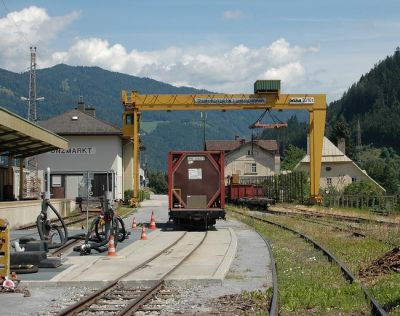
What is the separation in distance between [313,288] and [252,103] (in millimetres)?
36060

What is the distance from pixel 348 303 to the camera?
10000 millimetres

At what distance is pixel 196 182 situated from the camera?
27000 mm

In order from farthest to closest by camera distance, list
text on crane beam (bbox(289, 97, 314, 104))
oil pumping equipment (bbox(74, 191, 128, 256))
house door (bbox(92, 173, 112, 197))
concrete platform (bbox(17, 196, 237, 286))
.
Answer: house door (bbox(92, 173, 112, 197)), text on crane beam (bbox(289, 97, 314, 104)), oil pumping equipment (bbox(74, 191, 128, 256)), concrete platform (bbox(17, 196, 237, 286))

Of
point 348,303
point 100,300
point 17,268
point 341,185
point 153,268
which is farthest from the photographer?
point 341,185

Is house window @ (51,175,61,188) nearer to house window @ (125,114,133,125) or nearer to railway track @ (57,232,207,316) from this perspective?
house window @ (125,114,133,125)

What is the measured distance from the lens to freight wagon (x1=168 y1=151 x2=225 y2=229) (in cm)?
2684

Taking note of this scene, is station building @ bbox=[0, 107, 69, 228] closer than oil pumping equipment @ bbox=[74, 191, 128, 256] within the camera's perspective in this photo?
No

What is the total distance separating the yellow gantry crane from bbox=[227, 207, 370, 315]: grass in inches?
1145

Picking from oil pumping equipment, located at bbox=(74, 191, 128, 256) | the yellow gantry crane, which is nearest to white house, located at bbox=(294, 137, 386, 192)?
the yellow gantry crane

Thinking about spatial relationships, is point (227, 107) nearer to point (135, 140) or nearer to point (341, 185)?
point (135, 140)

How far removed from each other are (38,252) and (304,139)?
616 feet

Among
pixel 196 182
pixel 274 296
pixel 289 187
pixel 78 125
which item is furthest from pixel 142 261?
pixel 78 125

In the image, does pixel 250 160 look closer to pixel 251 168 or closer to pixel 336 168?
pixel 251 168

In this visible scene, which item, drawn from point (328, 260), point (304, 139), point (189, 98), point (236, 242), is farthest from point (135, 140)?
point (304, 139)
